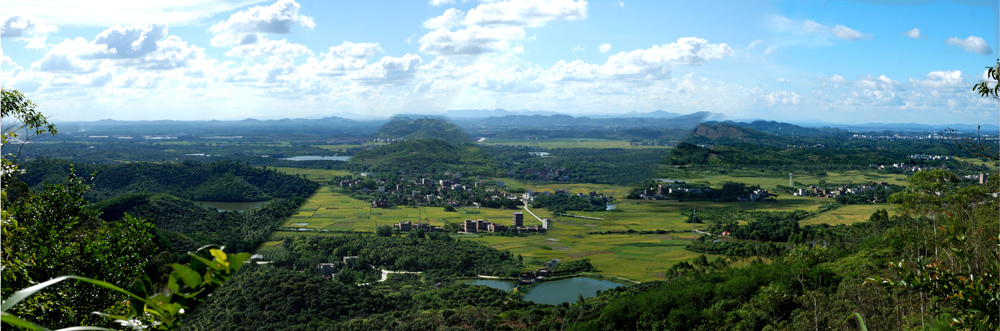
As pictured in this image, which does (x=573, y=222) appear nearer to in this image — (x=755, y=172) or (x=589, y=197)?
(x=589, y=197)

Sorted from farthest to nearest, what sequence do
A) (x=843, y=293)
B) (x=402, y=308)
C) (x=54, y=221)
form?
1. (x=402, y=308)
2. (x=843, y=293)
3. (x=54, y=221)

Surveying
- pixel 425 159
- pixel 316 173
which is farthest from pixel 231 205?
pixel 425 159

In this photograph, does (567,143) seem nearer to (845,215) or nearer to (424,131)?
Result: (424,131)

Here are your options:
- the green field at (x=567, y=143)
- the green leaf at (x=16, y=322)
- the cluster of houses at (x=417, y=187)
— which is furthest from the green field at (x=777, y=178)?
the green leaf at (x=16, y=322)

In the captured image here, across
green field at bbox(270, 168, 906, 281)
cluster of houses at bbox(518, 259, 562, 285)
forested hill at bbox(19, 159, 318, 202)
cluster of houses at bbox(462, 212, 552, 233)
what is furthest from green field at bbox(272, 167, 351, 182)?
cluster of houses at bbox(518, 259, 562, 285)

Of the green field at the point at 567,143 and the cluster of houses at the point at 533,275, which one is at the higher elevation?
the green field at the point at 567,143

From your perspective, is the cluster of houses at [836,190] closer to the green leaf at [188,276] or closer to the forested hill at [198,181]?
the forested hill at [198,181]

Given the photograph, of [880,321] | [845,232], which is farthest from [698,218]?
[880,321]
